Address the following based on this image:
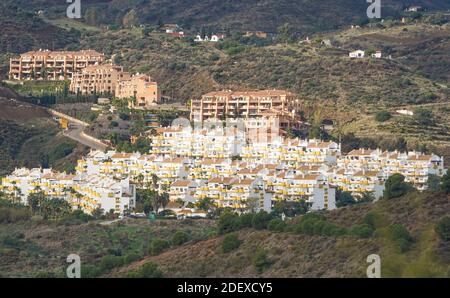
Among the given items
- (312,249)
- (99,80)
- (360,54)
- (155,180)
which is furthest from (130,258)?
(360,54)

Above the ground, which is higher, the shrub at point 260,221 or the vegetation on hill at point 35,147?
the vegetation on hill at point 35,147

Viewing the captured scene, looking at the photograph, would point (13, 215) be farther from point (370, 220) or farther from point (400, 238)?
point (400, 238)

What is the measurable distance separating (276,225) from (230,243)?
218cm

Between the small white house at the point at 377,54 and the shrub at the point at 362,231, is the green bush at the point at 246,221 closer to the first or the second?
the shrub at the point at 362,231

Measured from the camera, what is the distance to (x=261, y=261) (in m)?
42.6

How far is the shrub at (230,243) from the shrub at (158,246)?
2.74 m

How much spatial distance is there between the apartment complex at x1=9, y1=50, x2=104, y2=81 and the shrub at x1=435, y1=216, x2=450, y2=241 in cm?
5310

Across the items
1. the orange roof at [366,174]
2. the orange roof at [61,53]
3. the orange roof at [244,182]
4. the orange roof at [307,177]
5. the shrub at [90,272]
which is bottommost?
the shrub at [90,272]

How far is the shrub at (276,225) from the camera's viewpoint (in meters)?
48.5

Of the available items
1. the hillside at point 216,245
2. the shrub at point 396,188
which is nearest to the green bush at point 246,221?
the hillside at point 216,245
